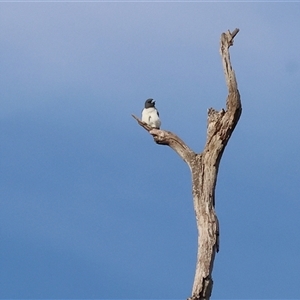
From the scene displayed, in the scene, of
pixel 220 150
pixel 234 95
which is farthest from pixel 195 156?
pixel 234 95

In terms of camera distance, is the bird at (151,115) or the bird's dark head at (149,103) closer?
the bird at (151,115)

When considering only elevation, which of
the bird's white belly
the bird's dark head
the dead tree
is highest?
the bird's dark head

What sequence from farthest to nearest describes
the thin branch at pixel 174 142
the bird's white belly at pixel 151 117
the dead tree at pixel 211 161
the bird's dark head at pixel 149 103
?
the bird's dark head at pixel 149 103 → the bird's white belly at pixel 151 117 → the thin branch at pixel 174 142 → the dead tree at pixel 211 161

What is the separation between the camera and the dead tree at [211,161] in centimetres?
1474

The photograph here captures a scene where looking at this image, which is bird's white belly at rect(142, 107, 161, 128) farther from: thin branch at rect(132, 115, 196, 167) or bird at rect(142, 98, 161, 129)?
thin branch at rect(132, 115, 196, 167)

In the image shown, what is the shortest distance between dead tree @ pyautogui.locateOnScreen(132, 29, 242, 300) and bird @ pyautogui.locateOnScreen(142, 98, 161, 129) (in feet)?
9.33

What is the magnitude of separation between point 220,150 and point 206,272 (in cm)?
254

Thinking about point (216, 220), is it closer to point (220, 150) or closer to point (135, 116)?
point (220, 150)

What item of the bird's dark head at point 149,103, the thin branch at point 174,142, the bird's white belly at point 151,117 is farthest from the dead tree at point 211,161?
the bird's dark head at point 149,103

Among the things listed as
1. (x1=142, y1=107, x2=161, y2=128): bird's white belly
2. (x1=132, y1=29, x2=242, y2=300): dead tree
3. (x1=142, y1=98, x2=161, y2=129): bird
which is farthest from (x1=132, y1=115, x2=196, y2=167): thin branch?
(x1=142, y1=107, x2=161, y2=128): bird's white belly

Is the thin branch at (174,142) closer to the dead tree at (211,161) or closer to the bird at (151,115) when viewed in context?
the dead tree at (211,161)

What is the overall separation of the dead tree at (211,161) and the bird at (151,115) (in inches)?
112

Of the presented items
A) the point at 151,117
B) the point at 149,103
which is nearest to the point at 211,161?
the point at 151,117

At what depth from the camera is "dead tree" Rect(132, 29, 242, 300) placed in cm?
1474
